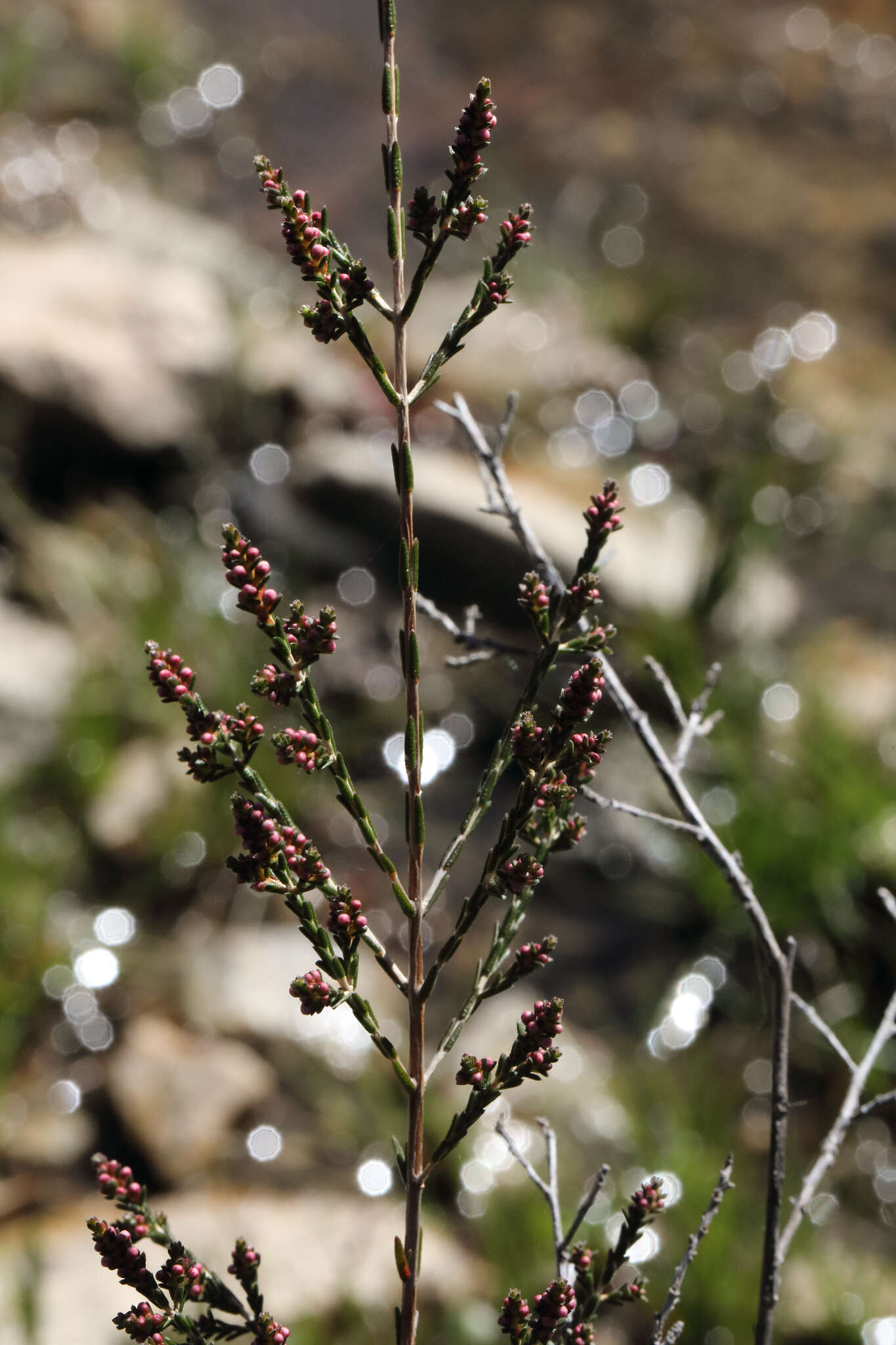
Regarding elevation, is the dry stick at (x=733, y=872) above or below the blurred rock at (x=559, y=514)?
below

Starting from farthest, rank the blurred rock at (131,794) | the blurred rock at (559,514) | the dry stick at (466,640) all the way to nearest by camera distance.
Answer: the blurred rock at (559,514) → the blurred rock at (131,794) → the dry stick at (466,640)

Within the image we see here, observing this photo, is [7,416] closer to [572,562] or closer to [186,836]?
[186,836]

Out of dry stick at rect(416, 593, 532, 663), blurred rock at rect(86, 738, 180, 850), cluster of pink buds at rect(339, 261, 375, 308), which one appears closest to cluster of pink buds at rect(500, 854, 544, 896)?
dry stick at rect(416, 593, 532, 663)

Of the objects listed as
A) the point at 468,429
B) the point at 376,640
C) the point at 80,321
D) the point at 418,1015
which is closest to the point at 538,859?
the point at 418,1015

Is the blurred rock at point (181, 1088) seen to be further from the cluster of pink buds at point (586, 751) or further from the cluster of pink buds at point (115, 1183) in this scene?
the cluster of pink buds at point (586, 751)

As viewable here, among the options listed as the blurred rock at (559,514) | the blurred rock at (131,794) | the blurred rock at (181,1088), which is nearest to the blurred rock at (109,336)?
the blurred rock at (559,514)

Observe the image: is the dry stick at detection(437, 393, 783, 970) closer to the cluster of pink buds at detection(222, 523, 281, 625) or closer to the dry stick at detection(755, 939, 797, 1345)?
the dry stick at detection(755, 939, 797, 1345)
